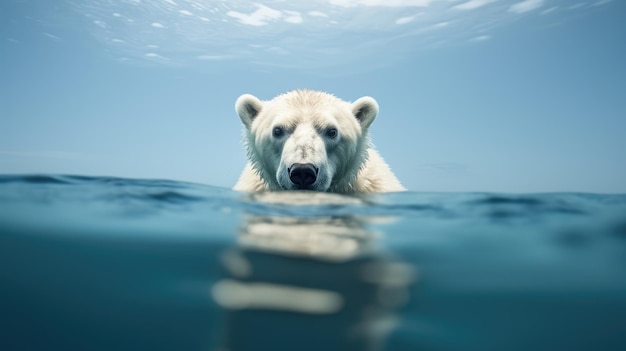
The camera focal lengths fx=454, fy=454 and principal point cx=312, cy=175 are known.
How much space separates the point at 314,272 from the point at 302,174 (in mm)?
1687

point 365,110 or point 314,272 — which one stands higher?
point 365,110

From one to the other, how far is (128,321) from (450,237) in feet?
13.9

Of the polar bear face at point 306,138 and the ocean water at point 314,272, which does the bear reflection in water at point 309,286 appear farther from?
the polar bear face at point 306,138

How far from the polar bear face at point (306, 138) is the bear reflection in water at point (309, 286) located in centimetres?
113

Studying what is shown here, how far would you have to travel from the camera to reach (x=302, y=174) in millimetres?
5750

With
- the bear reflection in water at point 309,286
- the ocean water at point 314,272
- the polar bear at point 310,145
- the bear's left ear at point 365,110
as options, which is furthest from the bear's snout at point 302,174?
the bear's left ear at point 365,110

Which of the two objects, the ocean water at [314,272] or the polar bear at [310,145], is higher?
the polar bear at [310,145]

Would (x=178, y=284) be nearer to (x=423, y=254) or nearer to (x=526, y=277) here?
(x=423, y=254)

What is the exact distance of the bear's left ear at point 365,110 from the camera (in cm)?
783

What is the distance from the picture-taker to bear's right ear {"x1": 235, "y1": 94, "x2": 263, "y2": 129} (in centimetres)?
786

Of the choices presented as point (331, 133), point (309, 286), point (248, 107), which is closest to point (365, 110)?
point (331, 133)

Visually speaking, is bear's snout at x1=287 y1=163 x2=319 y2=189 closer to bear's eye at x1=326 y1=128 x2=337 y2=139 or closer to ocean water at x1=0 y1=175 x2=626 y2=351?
ocean water at x1=0 y1=175 x2=626 y2=351

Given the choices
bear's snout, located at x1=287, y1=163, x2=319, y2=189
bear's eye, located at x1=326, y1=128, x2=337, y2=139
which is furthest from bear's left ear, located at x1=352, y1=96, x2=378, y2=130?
bear's snout, located at x1=287, y1=163, x2=319, y2=189

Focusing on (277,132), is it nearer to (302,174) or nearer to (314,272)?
(302,174)
